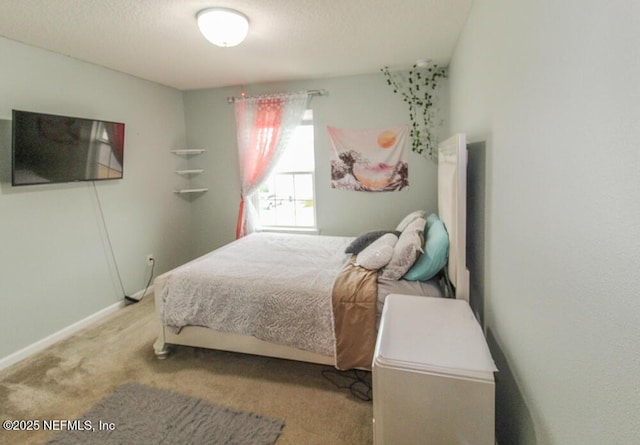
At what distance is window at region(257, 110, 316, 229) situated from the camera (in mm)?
3928

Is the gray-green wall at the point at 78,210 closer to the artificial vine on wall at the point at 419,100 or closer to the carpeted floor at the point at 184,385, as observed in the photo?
the carpeted floor at the point at 184,385

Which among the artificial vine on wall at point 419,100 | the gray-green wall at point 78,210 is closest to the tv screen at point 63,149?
the gray-green wall at point 78,210

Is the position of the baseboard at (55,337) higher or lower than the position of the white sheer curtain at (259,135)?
lower

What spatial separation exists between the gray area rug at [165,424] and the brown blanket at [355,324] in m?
0.54

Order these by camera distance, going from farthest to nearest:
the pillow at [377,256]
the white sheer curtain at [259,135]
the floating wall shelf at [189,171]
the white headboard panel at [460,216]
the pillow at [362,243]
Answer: the floating wall shelf at [189,171]
the white sheer curtain at [259,135]
the pillow at [362,243]
the pillow at [377,256]
the white headboard panel at [460,216]

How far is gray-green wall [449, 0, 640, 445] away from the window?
2.62 metres

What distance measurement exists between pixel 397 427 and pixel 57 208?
3.07 metres

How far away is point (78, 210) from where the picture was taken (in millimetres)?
2939

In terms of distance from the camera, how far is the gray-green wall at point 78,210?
2467mm

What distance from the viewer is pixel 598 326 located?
70cm

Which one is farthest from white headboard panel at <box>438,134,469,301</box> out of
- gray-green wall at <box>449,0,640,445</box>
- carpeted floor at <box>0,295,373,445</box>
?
carpeted floor at <box>0,295,373,445</box>

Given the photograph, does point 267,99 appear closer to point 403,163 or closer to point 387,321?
point 403,163

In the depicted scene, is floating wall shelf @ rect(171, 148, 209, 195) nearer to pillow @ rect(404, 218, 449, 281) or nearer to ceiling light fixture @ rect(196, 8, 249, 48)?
ceiling light fixture @ rect(196, 8, 249, 48)

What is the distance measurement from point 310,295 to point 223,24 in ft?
5.88
